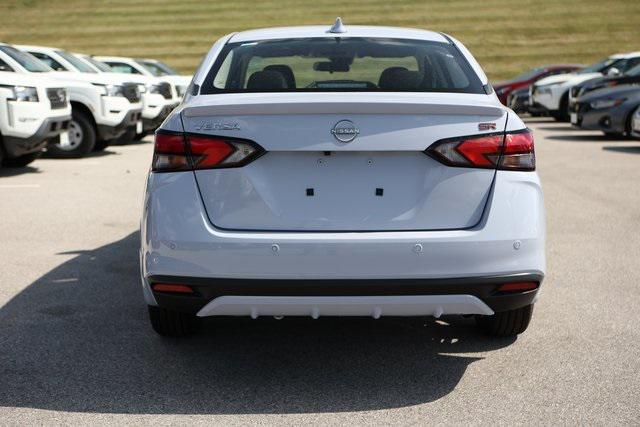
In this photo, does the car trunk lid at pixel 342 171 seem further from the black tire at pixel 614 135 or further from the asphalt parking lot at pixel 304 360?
the black tire at pixel 614 135

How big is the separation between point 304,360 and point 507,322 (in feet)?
3.24

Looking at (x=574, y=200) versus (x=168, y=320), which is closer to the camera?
(x=168, y=320)

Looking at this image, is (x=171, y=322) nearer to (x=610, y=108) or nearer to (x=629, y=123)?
(x=629, y=123)

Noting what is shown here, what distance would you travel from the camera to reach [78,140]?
1516 cm

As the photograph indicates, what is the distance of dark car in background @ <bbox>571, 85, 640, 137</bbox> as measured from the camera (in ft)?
55.6

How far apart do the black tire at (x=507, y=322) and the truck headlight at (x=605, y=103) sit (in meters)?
13.2

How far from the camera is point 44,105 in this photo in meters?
12.3

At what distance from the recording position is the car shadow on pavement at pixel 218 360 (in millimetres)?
3936

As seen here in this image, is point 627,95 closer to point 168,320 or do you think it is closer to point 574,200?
point 574,200

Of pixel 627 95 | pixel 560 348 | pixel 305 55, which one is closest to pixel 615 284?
pixel 560 348

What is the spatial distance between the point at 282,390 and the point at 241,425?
435 mm

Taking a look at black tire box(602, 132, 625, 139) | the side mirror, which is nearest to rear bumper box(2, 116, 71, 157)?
black tire box(602, 132, 625, 139)

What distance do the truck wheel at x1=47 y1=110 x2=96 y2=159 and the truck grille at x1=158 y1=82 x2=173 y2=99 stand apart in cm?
362

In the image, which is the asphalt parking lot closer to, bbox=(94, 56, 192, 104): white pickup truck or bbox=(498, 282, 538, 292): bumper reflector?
bbox=(498, 282, 538, 292): bumper reflector
